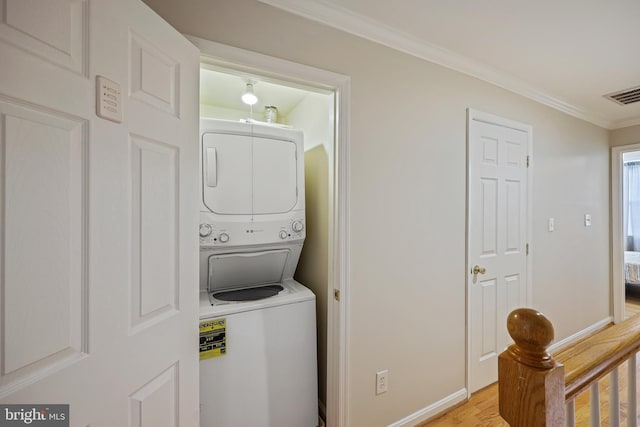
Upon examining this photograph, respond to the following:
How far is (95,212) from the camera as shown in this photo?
72 cm

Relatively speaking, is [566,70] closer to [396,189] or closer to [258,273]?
[396,189]

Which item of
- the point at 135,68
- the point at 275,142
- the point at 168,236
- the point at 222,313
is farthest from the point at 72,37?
the point at 222,313

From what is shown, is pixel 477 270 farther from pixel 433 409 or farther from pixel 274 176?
pixel 274 176

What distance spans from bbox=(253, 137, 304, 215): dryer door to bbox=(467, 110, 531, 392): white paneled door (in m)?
1.23

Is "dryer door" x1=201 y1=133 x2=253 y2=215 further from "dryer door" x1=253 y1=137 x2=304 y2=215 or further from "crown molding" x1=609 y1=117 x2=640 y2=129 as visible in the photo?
"crown molding" x1=609 y1=117 x2=640 y2=129

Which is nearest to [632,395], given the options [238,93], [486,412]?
[486,412]

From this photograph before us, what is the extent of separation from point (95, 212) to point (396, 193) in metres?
1.39

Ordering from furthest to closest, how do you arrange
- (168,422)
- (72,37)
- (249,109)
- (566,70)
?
(249,109), (566,70), (168,422), (72,37)

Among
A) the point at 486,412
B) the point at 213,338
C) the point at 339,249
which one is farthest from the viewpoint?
the point at 486,412

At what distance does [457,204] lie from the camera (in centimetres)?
184

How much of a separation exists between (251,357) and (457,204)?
5.21ft

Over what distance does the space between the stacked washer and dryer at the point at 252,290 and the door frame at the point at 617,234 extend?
3.71m

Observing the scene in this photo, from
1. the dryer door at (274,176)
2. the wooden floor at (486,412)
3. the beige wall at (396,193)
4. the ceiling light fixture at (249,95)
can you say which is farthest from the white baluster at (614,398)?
the ceiling light fixture at (249,95)

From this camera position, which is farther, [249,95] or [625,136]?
[625,136]
